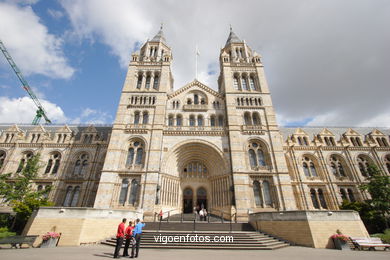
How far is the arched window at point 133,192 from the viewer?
59.1ft

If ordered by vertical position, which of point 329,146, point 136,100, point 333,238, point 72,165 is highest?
point 136,100

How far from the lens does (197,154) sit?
21828 mm

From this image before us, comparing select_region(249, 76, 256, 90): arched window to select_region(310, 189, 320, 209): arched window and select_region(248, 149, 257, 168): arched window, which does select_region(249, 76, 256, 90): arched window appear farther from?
select_region(310, 189, 320, 209): arched window

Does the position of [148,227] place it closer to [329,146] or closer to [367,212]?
[367,212]

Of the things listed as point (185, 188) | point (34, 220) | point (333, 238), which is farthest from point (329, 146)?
point (34, 220)

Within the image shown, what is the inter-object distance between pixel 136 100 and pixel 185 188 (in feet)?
44.9

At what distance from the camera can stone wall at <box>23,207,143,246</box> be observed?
10.4m

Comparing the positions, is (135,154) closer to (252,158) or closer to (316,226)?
(252,158)

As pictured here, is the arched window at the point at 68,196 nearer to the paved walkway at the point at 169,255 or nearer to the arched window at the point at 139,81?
the paved walkway at the point at 169,255

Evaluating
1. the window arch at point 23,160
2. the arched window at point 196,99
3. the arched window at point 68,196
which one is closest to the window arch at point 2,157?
the window arch at point 23,160

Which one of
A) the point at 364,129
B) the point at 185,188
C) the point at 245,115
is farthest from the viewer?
the point at 364,129

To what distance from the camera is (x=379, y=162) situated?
23641 mm

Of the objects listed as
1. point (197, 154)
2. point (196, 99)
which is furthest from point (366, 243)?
point (196, 99)

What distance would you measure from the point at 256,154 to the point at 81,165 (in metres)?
24.1
